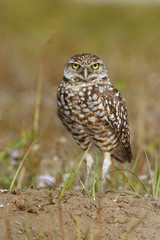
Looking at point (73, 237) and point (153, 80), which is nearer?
point (73, 237)

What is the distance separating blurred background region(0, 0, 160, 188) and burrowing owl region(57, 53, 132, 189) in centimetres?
25

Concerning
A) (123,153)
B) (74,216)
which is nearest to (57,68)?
(123,153)

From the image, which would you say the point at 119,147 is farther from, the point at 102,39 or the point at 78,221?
the point at 102,39

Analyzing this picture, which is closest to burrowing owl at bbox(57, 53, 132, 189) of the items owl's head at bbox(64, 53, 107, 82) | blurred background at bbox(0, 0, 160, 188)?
owl's head at bbox(64, 53, 107, 82)

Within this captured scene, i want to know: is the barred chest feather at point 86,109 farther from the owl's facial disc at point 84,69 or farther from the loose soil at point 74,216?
the loose soil at point 74,216

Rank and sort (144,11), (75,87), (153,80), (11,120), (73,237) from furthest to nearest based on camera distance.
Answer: (144,11) < (153,80) < (11,120) < (75,87) < (73,237)

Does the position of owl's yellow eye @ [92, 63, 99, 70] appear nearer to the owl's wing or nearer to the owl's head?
the owl's head

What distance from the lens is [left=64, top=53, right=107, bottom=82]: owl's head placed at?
4414 millimetres

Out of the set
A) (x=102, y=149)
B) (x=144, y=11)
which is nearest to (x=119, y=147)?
(x=102, y=149)

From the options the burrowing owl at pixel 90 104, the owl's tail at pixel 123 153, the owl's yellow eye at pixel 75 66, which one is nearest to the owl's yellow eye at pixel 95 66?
the burrowing owl at pixel 90 104

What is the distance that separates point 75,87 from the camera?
174 inches

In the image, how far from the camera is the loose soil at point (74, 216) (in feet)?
10.3

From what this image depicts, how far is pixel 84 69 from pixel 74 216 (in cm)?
156

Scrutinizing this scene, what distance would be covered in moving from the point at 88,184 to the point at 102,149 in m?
0.38
